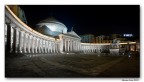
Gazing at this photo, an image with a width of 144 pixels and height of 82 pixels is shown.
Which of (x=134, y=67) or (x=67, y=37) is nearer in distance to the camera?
(x=134, y=67)

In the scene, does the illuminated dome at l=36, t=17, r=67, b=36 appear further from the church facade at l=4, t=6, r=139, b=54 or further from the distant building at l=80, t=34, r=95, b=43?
the distant building at l=80, t=34, r=95, b=43

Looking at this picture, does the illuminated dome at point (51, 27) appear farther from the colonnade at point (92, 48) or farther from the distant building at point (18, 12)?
the colonnade at point (92, 48)

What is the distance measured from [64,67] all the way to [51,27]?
3.05 ft

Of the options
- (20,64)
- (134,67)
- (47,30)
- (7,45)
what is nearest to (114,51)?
(134,67)

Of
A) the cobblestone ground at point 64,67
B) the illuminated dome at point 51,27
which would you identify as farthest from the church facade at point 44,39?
the cobblestone ground at point 64,67

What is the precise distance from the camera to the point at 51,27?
3.97 m

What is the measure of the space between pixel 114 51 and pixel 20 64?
2056 millimetres

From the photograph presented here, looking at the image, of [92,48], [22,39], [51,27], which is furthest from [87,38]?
[22,39]

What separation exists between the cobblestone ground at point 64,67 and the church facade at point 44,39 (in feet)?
0.62

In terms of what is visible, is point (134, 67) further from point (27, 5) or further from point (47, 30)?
point (27, 5)

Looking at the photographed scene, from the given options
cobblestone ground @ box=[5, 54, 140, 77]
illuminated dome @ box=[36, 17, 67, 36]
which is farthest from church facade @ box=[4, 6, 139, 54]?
cobblestone ground @ box=[5, 54, 140, 77]

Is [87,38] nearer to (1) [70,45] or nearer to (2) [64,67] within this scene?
(1) [70,45]

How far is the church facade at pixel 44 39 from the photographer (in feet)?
12.0

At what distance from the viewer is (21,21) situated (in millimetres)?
3678
